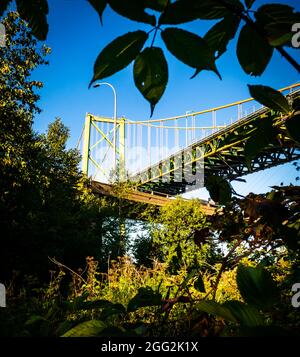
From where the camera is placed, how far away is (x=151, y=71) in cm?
31

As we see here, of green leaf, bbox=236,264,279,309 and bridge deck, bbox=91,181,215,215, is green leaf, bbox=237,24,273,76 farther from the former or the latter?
bridge deck, bbox=91,181,215,215

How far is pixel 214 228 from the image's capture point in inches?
35.7

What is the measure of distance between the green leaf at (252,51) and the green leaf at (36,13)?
0.72ft

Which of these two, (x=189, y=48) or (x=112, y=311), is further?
(x=112, y=311)

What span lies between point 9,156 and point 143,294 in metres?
8.04

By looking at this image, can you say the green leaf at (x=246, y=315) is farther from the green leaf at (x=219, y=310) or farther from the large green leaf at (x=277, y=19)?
the large green leaf at (x=277, y=19)

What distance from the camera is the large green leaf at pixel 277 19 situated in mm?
329

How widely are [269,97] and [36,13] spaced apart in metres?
0.29

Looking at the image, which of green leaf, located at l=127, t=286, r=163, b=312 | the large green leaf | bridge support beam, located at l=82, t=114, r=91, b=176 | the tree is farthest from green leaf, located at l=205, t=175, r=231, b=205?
bridge support beam, located at l=82, t=114, r=91, b=176

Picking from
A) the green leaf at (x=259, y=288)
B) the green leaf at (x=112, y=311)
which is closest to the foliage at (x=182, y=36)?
the green leaf at (x=259, y=288)

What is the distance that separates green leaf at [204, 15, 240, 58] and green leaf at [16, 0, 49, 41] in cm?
19

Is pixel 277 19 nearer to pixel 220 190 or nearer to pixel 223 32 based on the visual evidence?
pixel 223 32

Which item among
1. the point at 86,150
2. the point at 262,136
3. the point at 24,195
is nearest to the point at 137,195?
the point at 86,150

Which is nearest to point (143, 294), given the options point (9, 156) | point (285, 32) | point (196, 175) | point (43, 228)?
point (285, 32)
